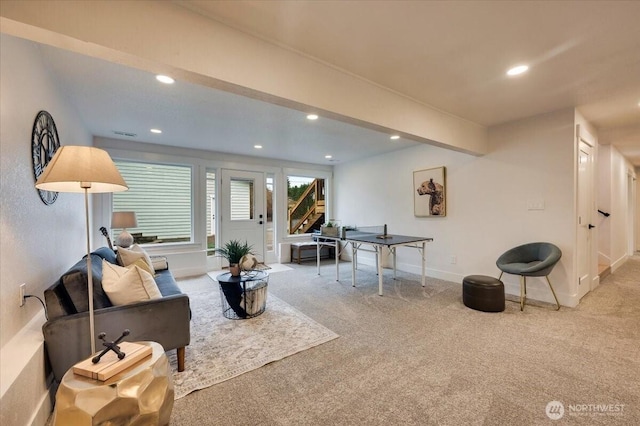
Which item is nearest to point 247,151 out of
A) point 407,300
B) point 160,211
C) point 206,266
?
point 160,211

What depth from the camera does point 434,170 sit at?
463cm

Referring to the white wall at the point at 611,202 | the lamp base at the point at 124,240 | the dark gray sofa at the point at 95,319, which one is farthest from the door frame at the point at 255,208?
the white wall at the point at 611,202

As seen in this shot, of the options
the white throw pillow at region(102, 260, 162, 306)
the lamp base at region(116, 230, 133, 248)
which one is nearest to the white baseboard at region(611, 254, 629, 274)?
the white throw pillow at region(102, 260, 162, 306)

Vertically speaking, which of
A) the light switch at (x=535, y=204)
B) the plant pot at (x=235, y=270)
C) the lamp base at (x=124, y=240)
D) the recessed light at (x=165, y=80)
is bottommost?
the plant pot at (x=235, y=270)

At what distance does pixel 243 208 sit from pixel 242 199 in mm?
195

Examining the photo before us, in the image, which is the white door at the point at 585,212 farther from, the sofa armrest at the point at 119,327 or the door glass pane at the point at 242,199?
the door glass pane at the point at 242,199

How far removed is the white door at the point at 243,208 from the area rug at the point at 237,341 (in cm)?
234

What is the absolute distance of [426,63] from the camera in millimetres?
2254

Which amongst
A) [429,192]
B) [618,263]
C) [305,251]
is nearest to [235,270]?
[429,192]

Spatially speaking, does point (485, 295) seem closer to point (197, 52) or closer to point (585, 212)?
point (585, 212)

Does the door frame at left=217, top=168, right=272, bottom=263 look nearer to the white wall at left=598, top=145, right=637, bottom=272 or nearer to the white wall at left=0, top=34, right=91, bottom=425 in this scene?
the white wall at left=0, top=34, right=91, bottom=425

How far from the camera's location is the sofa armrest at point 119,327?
1666mm

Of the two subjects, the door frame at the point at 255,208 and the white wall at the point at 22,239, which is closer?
the white wall at the point at 22,239

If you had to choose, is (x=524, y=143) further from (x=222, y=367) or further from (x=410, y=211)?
(x=222, y=367)
